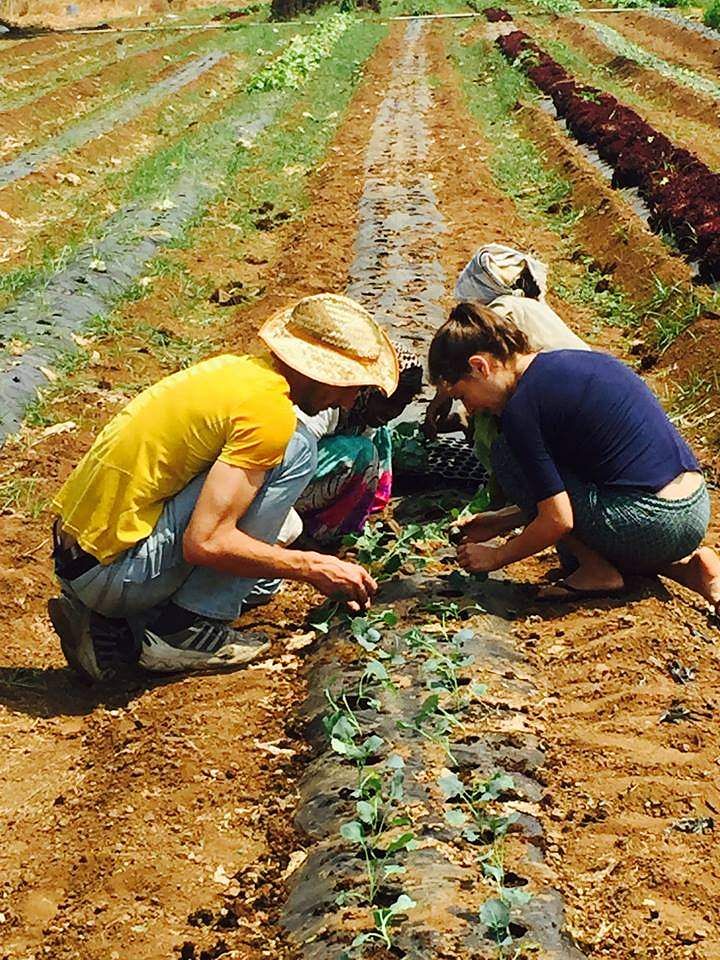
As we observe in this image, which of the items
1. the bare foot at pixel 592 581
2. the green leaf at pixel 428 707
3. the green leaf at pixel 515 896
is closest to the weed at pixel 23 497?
the bare foot at pixel 592 581

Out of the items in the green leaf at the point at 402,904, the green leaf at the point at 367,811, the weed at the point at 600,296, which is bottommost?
the weed at the point at 600,296

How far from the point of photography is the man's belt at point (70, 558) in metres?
3.31

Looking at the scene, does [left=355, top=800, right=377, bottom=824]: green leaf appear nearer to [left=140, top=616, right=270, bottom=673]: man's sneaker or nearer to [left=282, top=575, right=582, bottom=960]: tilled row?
[left=282, top=575, right=582, bottom=960]: tilled row

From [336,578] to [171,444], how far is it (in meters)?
0.57

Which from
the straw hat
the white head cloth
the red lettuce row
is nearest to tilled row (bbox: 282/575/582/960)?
the straw hat

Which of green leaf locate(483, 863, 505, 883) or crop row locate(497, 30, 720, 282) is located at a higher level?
green leaf locate(483, 863, 505, 883)

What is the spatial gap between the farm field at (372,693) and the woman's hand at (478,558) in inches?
4.7

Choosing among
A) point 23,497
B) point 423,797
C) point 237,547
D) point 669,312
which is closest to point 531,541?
point 237,547

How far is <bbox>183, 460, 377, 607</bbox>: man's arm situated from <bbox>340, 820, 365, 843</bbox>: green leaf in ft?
2.77

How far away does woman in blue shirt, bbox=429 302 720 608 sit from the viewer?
329cm

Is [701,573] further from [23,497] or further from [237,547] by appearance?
[23,497]

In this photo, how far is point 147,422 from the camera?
3156 millimetres

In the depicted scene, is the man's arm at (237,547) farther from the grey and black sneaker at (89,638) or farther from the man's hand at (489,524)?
the man's hand at (489,524)

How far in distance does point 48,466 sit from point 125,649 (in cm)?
170
